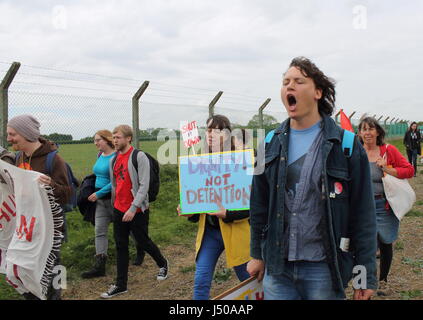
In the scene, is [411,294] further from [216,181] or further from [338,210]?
[338,210]

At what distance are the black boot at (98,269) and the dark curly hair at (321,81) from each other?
3958 mm

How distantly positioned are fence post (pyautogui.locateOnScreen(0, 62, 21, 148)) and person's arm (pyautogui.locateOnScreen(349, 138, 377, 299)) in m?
5.70

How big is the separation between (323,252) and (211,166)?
150 centimetres

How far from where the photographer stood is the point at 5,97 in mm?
6512

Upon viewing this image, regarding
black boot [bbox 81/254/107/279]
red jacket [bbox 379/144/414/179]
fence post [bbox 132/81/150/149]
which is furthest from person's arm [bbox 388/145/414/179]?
fence post [bbox 132/81/150/149]

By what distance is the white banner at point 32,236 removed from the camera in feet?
11.1

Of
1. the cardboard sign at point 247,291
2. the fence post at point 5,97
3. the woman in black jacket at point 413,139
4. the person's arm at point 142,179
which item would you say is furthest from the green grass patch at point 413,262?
the woman in black jacket at point 413,139

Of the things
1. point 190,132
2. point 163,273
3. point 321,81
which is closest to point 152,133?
point 190,132

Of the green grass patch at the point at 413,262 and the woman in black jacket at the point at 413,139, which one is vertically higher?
the woman in black jacket at the point at 413,139

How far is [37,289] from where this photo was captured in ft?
11.1

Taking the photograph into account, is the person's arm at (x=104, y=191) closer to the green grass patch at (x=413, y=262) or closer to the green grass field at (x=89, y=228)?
the green grass field at (x=89, y=228)

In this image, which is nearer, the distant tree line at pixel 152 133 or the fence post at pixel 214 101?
the distant tree line at pixel 152 133

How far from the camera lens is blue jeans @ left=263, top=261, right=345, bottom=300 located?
2.22m

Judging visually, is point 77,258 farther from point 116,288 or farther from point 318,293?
point 318,293
